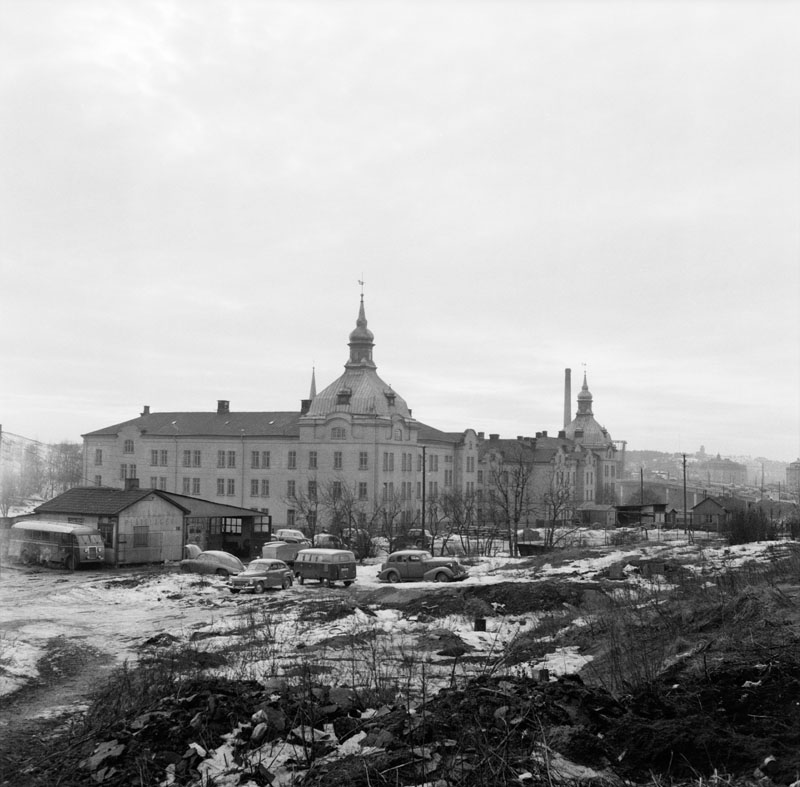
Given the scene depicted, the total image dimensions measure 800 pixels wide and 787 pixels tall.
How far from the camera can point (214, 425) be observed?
66.8 m

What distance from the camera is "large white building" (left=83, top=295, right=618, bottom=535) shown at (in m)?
61.0

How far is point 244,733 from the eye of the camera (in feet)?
29.0

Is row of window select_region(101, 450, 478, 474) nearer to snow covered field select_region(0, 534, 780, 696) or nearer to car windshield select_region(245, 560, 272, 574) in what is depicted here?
snow covered field select_region(0, 534, 780, 696)

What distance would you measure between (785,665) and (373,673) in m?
5.92

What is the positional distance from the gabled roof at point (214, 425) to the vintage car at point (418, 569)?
1231 inches

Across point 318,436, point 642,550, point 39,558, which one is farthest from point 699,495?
point 39,558

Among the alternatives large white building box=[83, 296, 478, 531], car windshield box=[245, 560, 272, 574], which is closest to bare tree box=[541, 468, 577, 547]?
large white building box=[83, 296, 478, 531]

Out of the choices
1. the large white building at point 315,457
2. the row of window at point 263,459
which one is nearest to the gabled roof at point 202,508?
the large white building at point 315,457

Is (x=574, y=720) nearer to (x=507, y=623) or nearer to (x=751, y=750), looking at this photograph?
(x=751, y=750)

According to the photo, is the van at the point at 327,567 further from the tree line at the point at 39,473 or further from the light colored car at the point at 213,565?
the tree line at the point at 39,473

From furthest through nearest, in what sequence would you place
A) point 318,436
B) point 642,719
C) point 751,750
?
point 318,436 → point 642,719 → point 751,750

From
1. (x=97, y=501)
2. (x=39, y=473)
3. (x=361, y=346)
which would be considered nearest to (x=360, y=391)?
(x=361, y=346)

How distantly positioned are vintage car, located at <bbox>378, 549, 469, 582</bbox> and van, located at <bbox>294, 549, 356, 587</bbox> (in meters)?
1.65

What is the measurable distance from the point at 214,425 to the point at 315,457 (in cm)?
1022
